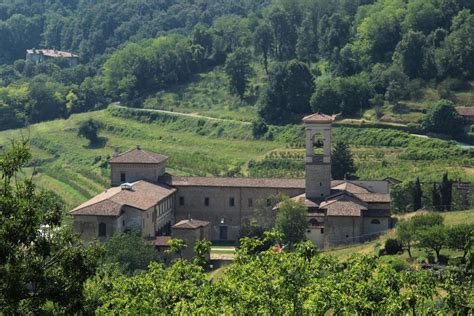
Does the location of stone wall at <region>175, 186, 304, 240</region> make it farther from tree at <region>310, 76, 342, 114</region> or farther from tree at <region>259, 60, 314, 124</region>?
tree at <region>259, 60, 314, 124</region>

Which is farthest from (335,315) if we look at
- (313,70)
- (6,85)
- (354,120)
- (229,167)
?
(6,85)

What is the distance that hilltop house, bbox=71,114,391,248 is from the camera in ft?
206

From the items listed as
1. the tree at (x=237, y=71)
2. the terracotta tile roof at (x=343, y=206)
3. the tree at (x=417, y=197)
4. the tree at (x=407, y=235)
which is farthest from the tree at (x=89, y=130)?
the tree at (x=407, y=235)

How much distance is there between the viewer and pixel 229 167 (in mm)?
83938

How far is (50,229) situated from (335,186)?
4053 cm

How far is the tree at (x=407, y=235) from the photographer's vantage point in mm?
54219

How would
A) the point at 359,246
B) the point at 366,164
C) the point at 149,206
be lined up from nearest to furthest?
the point at 359,246 → the point at 149,206 → the point at 366,164

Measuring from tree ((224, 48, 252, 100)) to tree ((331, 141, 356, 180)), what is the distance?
30394 mm

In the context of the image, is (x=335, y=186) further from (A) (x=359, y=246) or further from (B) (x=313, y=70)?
(B) (x=313, y=70)

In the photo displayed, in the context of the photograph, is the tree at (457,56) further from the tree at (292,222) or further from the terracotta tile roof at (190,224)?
the terracotta tile roof at (190,224)

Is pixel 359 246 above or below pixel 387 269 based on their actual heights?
below

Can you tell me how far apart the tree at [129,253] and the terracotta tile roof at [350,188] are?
42.5 ft

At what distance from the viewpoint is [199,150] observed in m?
92.4

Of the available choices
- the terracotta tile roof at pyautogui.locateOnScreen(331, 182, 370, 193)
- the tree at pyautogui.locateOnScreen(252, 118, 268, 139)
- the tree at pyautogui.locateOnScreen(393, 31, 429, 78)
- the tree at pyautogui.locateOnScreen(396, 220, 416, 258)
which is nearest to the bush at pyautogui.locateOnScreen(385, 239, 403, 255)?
the tree at pyautogui.locateOnScreen(396, 220, 416, 258)
